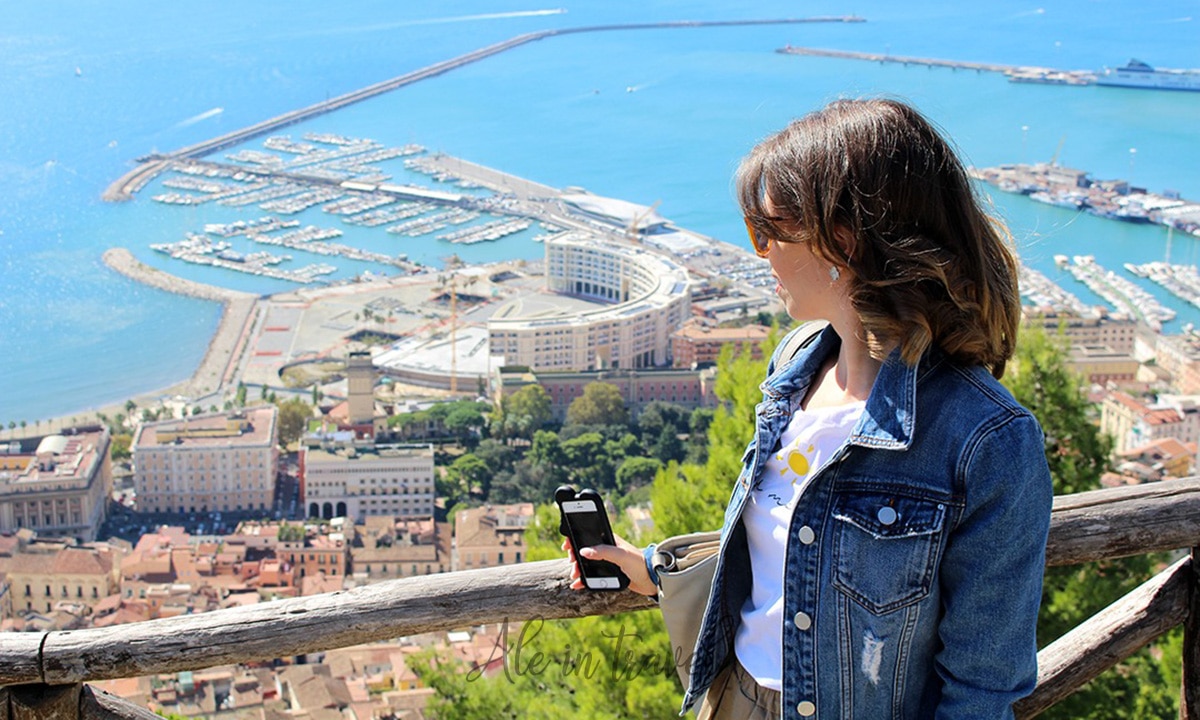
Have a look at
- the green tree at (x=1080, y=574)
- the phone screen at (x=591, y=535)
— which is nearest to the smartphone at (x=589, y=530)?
the phone screen at (x=591, y=535)

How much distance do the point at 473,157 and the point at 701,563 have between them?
19.3 m

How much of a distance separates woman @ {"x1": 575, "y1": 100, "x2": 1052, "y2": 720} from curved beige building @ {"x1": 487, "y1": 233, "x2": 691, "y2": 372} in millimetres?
10643

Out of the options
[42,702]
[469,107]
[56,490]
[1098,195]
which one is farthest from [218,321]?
[42,702]

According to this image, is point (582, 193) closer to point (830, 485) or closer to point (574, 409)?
point (574, 409)

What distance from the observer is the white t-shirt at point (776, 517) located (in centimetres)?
57

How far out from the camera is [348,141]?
20.6 metres

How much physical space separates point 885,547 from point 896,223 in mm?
126

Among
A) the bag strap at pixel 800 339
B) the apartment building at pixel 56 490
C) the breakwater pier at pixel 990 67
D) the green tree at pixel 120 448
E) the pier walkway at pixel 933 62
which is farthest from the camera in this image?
the pier walkway at pixel 933 62

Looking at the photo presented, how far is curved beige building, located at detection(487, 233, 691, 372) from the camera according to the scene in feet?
37.5

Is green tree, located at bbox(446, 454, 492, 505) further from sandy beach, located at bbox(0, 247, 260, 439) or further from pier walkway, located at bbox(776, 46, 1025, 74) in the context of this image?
pier walkway, located at bbox(776, 46, 1025, 74)

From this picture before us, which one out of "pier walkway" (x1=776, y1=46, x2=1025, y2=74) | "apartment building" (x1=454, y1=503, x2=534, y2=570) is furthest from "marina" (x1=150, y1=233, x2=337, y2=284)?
"pier walkway" (x1=776, y1=46, x2=1025, y2=74)

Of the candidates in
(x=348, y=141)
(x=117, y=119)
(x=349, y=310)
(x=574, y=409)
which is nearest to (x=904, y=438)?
(x=574, y=409)

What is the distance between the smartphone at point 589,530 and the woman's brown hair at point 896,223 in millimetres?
198

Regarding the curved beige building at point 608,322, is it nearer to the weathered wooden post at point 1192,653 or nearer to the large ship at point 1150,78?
the large ship at point 1150,78
